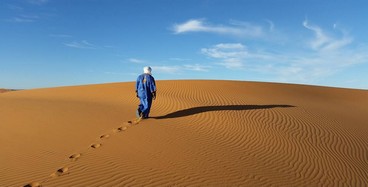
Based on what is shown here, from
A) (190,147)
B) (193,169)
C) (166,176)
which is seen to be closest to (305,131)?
(190,147)

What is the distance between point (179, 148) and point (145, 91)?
321cm

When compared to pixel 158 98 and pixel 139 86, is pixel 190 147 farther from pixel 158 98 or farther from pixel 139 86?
pixel 158 98

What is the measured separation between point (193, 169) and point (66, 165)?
2317 millimetres

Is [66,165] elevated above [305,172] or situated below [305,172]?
above

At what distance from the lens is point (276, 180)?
6.29 meters

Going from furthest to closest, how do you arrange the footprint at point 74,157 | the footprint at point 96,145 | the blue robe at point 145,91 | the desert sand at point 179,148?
the blue robe at point 145,91, the footprint at point 96,145, the footprint at point 74,157, the desert sand at point 179,148

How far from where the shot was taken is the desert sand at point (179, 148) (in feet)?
19.2

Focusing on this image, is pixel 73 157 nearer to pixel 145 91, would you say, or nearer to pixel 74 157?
pixel 74 157

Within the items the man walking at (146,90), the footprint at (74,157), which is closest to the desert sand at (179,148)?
the footprint at (74,157)

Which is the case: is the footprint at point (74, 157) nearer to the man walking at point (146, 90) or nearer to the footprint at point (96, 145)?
the footprint at point (96, 145)

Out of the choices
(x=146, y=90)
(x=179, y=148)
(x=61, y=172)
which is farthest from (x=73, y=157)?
(x=146, y=90)

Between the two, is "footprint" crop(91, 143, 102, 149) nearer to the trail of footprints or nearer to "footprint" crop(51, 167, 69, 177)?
the trail of footprints

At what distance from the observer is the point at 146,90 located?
1024 cm

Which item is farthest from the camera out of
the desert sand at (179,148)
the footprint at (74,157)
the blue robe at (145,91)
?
the blue robe at (145,91)
